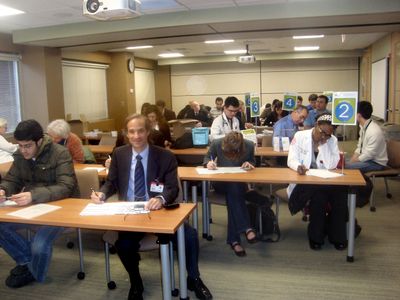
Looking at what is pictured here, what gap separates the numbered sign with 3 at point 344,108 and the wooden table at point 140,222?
1811 millimetres

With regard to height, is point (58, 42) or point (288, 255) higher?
point (58, 42)

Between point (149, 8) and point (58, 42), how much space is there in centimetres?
226

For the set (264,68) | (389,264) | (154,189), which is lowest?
(389,264)

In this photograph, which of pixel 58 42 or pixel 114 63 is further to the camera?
pixel 114 63

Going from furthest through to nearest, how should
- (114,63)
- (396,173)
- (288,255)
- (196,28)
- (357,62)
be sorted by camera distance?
(357,62)
(114,63)
(196,28)
(396,173)
(288,255)

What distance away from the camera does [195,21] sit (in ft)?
18.4

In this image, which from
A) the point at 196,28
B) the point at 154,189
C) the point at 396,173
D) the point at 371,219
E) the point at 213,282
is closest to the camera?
the point at 154,189

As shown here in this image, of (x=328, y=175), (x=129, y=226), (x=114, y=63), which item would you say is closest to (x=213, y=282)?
(x=129, y=226)

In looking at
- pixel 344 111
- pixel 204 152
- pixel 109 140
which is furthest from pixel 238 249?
pixel 109 140

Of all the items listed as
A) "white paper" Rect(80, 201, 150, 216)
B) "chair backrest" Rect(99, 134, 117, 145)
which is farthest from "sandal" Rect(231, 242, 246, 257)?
"chair backrest" Rect(99, 134, 117, 145)

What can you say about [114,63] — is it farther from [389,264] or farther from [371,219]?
[389,264]

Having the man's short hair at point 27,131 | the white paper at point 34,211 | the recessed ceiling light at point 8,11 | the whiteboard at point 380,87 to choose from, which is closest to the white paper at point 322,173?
the white paper at point 34,211

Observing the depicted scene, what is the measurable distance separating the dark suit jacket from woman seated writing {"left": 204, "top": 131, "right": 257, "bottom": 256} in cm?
89

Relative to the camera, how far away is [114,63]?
10672 millimetres
